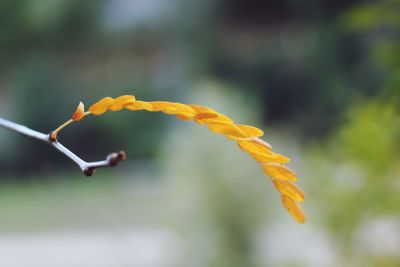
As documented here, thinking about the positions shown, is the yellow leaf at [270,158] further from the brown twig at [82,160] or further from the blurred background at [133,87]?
the blurred background at [133,87]

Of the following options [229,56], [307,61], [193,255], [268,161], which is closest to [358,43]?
[307,61]

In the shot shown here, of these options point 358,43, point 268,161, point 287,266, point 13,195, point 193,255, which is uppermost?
point 358,43

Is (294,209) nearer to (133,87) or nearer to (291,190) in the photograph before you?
(291,190)

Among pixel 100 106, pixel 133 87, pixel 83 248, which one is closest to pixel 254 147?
pixel 100 106

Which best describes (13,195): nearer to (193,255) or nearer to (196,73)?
(196,73)

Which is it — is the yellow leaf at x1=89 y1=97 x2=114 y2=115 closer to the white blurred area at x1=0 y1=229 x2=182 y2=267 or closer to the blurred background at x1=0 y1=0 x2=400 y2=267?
the blurred background at x1=0 y1=0 x2=400 y2=267

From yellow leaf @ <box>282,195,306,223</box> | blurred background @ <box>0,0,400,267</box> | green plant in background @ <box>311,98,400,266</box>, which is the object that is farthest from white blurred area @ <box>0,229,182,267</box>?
yellow leaf @ <box>282,195,306,223</box>
